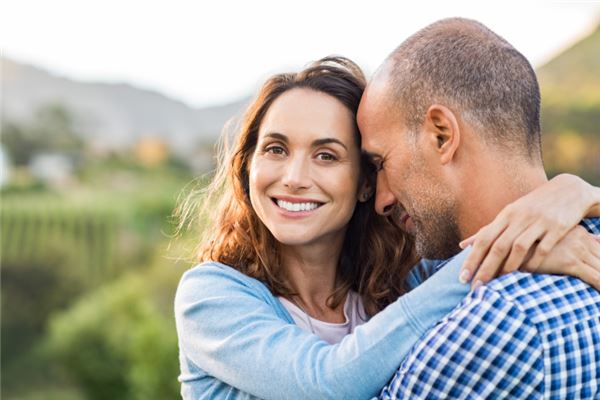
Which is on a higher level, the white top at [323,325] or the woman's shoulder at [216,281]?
the woman's shoulder at [216,281]

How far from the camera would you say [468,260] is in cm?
201

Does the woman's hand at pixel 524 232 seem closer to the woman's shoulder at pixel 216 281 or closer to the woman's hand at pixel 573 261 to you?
the woman's hand at pixel 573 261

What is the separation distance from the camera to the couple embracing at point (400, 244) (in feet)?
6.35

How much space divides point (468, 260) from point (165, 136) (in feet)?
108

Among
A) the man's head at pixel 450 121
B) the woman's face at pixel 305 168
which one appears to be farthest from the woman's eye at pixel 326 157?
the man's head at pixel 450 121

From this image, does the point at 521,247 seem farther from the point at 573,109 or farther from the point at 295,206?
the point at 573,109

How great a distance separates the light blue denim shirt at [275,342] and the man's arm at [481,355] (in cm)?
8

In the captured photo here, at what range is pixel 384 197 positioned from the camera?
8.32 feet

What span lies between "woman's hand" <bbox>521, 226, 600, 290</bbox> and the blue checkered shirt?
0.02 m

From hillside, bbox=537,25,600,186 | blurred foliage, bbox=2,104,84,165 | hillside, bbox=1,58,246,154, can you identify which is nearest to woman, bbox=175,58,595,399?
hillside, bbox=537,25,600,186

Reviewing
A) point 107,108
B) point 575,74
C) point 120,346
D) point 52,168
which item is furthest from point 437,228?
point 107,108

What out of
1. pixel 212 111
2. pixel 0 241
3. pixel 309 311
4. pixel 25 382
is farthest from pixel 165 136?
pixel 309 311

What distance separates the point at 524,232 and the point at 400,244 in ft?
3.59

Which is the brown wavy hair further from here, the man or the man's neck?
the man's neck
